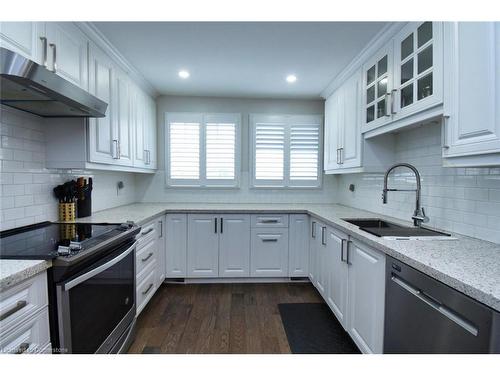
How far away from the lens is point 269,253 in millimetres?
2891

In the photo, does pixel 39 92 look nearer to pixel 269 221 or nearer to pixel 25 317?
pixel 25 317

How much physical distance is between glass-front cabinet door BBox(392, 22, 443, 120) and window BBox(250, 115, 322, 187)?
166 centimetres

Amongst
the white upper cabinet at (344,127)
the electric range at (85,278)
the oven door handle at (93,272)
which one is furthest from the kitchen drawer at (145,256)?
the white upper cabinet at (344,127)

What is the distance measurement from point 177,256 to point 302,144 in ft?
7.13

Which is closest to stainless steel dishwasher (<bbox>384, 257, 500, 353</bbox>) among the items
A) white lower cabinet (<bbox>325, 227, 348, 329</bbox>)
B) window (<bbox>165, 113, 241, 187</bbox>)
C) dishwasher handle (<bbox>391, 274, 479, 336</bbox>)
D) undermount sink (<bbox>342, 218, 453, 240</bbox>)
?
dishwasher handle (<bbox>391, 274, 479, 336</bbox>)

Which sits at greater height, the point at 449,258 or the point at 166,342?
the point at 449,258

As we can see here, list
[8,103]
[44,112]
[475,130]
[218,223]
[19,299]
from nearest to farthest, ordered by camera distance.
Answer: [19,299], [475,130], [8,103], [44,112], [218,223]

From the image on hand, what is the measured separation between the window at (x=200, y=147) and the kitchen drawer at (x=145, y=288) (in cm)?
130

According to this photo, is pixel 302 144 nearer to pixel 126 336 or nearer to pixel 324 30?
pixel 324 30

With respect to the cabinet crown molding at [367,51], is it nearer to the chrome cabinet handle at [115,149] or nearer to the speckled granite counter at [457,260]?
the speckled granite counter at [457,260]

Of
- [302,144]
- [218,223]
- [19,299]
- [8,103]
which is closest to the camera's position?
[19,299]

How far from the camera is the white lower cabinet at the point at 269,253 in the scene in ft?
9.43
